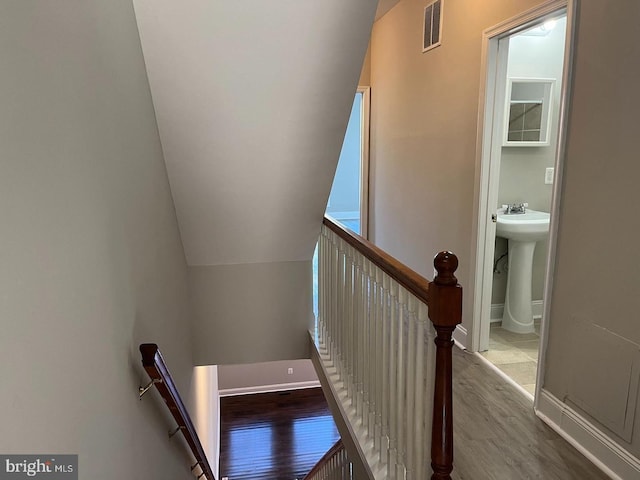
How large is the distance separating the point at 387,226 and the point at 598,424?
2780 mm

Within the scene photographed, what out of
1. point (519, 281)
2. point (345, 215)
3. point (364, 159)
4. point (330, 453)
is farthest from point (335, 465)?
point (345, 215)

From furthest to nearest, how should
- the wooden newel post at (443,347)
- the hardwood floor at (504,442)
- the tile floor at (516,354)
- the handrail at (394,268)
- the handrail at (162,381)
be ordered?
1. the tile floor at (516,354)
2. the hardwood floor at (504,442)
3. the handrail at (162,381)
4. the handrail at (394,268)
5. the wooden newel post at (443,347)

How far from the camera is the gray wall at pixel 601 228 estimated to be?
183 cm

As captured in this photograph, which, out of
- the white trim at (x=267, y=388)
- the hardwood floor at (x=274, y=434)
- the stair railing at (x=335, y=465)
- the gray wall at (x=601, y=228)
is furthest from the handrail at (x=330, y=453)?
the white trim at (x=267, y=388)

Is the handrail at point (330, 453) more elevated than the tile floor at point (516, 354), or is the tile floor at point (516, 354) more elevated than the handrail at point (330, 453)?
the tile floor at point (516, 354)

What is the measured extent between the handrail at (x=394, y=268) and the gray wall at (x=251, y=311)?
4.39 ft

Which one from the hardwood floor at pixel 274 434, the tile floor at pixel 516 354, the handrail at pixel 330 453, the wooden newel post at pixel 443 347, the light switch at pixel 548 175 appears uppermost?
the light switch at pixel 548 175

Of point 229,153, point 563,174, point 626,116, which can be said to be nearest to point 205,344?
point 229,153

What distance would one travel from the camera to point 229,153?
2.53 m

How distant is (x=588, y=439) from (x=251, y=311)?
2.42m

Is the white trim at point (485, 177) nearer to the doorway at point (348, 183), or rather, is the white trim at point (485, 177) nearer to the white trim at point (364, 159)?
the white trim at point (364, 159)

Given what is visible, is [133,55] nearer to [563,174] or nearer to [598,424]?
[563,174]

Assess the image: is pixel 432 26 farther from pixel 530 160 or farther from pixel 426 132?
pixel 530 160

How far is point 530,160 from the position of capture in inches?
150
